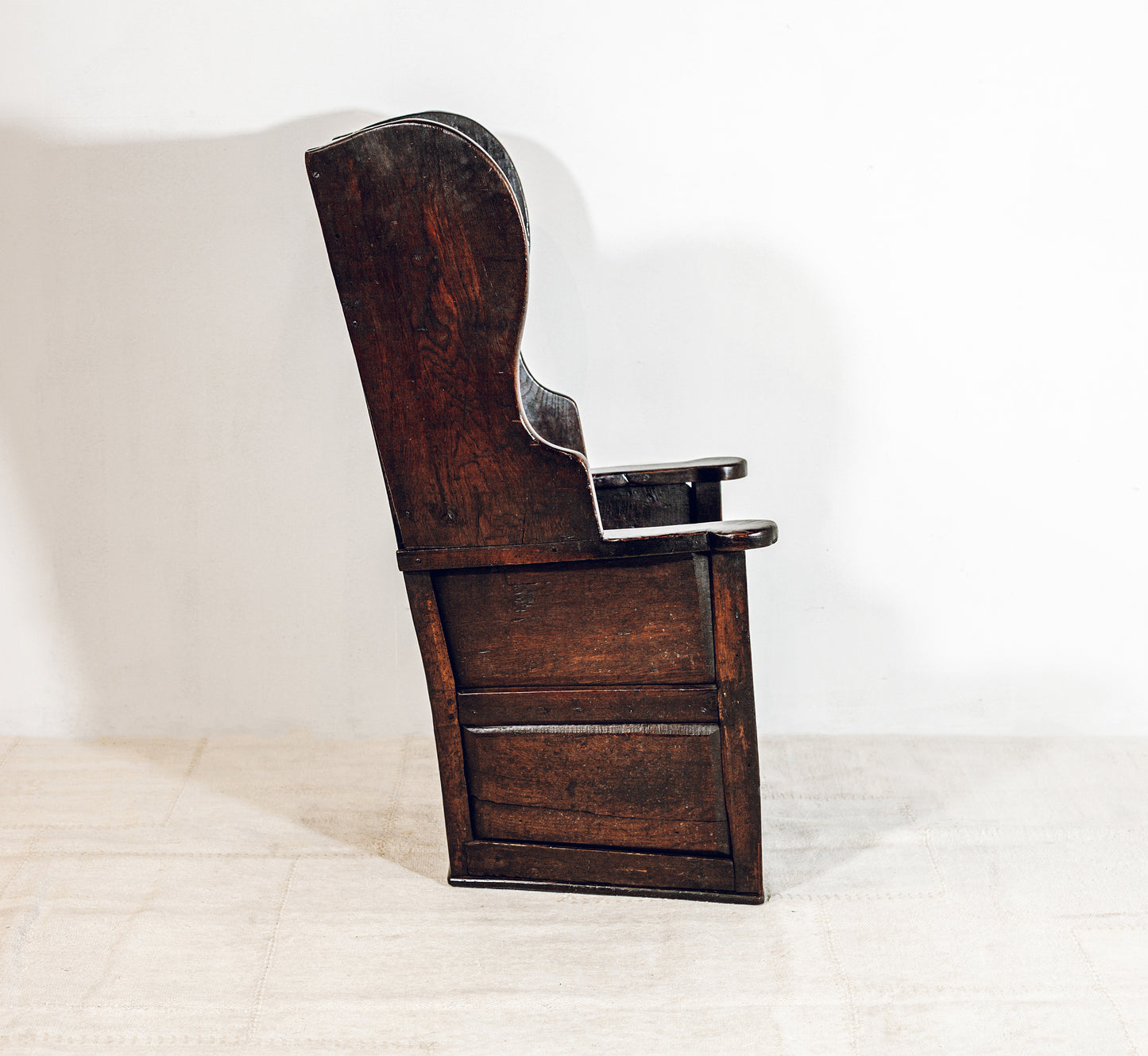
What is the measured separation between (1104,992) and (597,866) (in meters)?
0.80

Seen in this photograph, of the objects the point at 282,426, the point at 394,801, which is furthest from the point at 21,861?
the point at 282,426

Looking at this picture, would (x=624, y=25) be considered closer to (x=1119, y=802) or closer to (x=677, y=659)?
(x=677, y=659)

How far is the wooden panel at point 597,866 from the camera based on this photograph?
1.80 metres

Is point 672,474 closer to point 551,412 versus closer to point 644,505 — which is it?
point 644,505

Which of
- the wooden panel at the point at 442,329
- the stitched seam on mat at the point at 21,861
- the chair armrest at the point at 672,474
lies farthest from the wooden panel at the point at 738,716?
the stitched seam on mat at the point at 21,861

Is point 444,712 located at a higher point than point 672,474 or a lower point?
lower

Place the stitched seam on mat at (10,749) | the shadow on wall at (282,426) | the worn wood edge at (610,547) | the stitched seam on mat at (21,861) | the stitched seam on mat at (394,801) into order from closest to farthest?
the worn wood edge at (610,547) < the stitched seam on mat at (21,861) < the stitched seam on mat at (394,801) < the shadow on wall at (282,426) < the stitched seam on mat at (10,749)

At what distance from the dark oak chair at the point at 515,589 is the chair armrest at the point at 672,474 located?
0.63 feet

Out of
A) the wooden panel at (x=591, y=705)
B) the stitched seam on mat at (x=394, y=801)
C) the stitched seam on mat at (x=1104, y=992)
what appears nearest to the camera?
the stitched seam on mat at (x=1104, y=992)

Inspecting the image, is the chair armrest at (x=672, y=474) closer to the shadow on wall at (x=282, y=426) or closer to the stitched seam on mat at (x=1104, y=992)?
the shadow on wall at (x=282, y=426)

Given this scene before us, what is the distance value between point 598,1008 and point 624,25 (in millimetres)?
1800

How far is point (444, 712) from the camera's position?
5.95ft

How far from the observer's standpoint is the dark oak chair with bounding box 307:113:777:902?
1.50 metres

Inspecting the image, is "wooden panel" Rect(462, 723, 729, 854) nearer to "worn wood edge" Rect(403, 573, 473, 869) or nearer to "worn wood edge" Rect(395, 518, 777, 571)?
"worn wood edge" Rect(403, 573, 473, 869)
